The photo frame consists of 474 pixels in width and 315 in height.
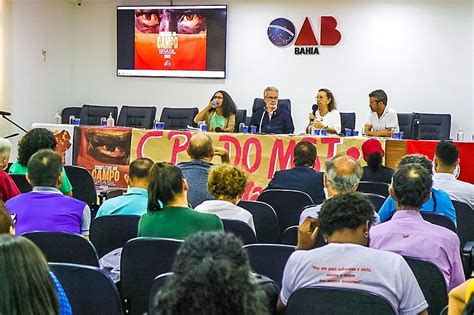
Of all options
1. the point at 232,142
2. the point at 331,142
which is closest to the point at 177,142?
the point at 232,142

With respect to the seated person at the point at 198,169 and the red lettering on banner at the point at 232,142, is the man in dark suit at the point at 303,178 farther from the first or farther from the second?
the red lettering on banner at the point at 232,142

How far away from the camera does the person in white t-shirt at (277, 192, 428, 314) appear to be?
2.41 m

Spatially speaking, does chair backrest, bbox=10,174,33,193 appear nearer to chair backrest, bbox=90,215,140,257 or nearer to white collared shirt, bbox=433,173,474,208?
chair backrest, bbox=90,215,140,257

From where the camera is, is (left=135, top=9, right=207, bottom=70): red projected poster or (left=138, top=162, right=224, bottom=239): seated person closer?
(left=138, top=162, right=224, bottom=239): seated person

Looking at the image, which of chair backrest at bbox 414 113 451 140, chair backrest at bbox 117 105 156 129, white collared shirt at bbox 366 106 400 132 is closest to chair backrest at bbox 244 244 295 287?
white collared shirt at bbox 366 106 400 132

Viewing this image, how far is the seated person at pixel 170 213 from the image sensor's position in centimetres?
321

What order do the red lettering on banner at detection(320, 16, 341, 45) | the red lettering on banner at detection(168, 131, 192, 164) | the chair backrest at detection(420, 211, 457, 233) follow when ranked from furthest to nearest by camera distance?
the red lettering on banner at detection(320, 16, 341, 45) → the red lettering on banner at detection(168, 131, 192, 164) → the chair backrest at detection(420, 211, 457, 233)

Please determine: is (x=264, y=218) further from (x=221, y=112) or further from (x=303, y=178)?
(x=221, y=112)

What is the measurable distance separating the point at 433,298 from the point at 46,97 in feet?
30.5

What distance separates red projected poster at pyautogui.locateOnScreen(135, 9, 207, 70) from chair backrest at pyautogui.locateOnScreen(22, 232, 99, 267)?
8069 millimetres

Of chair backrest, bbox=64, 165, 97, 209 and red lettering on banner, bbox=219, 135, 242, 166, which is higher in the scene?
red lettering on banner, bbox=219, 135, 242, 166

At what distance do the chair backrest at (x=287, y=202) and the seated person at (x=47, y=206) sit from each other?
156 cm

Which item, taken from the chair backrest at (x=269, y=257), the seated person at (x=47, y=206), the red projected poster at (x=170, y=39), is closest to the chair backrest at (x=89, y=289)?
the chair backrest at (x=269, y=257)

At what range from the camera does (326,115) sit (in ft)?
25.8
